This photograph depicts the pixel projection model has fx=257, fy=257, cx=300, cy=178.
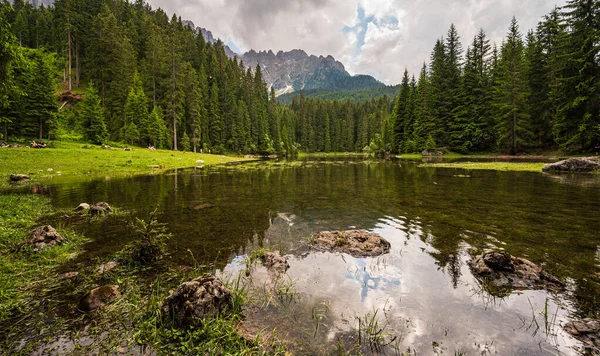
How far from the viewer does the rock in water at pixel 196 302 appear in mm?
4270

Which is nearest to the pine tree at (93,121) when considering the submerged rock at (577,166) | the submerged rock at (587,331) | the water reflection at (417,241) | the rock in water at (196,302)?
the water reflection at (417,241)

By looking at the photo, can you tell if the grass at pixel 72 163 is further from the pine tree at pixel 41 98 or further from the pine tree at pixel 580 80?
the pine tree at pixel 580 80

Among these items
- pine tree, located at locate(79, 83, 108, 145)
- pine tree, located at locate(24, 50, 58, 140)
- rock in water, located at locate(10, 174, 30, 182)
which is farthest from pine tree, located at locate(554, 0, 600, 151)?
pine tree, located at locate(24, 50, 58, 140)

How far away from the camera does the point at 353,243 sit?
→ 803 cm

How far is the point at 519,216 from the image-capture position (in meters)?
10.5

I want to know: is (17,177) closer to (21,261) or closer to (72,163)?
(72,163)

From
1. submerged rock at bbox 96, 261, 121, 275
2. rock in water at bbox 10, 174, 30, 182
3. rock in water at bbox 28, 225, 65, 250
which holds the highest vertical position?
rock in water at bbox 10, 174, 30, 182

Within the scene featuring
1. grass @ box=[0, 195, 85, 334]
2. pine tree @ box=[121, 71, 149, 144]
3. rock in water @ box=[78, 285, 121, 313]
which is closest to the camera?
→ rock in water @ box=[78, 285, 121, 313]

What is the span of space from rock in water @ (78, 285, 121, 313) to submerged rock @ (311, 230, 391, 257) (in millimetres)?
5214

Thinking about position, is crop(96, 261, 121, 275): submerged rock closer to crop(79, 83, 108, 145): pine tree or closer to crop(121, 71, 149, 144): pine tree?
crop(79, 83, 108, 145): pine tree

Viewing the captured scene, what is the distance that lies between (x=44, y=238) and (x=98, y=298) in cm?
461

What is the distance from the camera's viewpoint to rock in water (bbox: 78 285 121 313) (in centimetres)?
461

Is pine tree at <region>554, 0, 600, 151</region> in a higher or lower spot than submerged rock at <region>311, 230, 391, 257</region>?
higher

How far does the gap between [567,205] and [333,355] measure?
14661 mm
